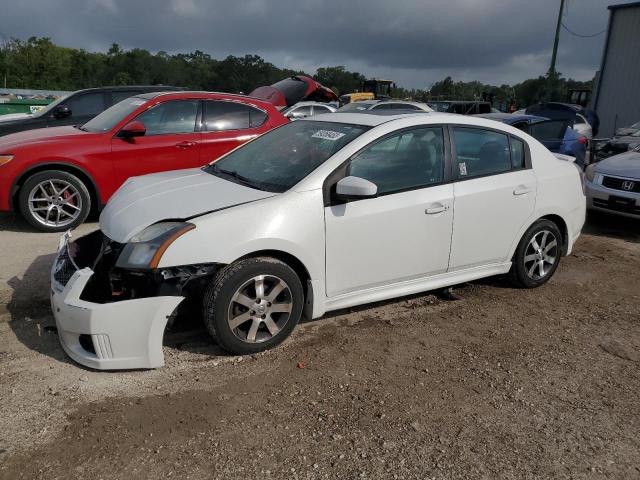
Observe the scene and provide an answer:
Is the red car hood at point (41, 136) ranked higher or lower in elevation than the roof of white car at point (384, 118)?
lower

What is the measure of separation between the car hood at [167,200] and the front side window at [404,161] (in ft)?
2.49

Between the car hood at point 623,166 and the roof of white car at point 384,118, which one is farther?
the car hood at point 623,166

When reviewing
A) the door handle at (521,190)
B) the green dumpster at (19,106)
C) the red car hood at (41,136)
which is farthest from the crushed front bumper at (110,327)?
the green dumpster at (19,106)

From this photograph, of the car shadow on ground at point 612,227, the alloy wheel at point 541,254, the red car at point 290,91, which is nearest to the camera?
the alloy wheel at point 541,254

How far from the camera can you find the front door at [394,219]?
361cm

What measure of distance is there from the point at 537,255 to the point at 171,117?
184 inches

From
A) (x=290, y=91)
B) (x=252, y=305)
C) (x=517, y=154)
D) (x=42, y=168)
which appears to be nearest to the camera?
(x=252, y=305)

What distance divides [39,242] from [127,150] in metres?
1.47

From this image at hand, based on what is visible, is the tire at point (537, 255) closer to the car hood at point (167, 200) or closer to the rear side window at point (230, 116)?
the car hood at point (167, 200)

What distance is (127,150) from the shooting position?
633 centimetres

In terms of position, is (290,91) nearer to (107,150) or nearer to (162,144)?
(162,144)

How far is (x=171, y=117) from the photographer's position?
21.9 feet

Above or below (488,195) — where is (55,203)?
below

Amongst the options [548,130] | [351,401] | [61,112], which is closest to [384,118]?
[351,401]
